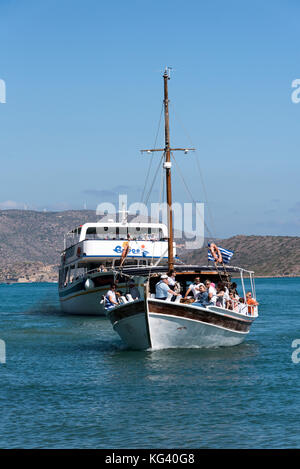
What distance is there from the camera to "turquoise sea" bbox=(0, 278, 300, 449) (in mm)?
14742

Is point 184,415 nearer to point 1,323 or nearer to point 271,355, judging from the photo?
point 271,355

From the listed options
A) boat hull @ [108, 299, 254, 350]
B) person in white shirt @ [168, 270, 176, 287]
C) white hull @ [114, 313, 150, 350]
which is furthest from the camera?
person in white shirt @ [168, 270, 176, 287]

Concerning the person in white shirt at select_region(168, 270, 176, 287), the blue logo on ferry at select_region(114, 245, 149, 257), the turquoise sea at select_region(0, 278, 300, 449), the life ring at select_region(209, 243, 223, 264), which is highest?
the life ring at select_region(209, 243, 223, 264)

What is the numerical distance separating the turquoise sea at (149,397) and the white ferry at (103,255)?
49.6 feet

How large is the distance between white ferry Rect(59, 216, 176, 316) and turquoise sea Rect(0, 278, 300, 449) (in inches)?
595

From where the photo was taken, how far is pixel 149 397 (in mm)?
18453

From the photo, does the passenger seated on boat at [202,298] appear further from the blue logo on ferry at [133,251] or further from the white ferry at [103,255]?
the blue logo on ferry at [133,251]

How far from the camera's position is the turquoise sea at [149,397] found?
14742mm

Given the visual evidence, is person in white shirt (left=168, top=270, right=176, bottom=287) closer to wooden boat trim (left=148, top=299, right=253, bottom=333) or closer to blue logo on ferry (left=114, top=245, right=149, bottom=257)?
wooden boat trim (left=148, top=299, right=253, bottom=333)

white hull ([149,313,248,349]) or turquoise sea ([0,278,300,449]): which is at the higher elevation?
white hull ([149,313,248,349])

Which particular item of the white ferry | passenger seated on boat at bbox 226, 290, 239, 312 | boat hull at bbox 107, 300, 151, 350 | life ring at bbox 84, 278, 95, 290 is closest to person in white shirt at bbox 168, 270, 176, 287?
boat hull at bbox 107, 300, 151, 350

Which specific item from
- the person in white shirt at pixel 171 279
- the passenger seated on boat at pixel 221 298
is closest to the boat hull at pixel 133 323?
the person in white shirt at pixel 171 279

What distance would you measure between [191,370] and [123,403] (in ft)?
15.2
